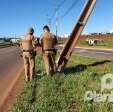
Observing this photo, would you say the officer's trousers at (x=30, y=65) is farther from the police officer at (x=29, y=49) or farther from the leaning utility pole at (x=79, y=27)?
the leaning utility pole at (x=79, y=27)

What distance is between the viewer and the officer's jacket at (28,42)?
13.7 meters

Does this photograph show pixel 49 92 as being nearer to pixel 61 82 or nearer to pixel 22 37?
pixel 61 82

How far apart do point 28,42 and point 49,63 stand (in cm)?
121

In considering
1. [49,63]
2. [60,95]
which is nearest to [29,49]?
[49,63]

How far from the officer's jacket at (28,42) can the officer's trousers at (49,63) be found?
682mm

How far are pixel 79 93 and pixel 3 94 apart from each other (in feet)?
8.63

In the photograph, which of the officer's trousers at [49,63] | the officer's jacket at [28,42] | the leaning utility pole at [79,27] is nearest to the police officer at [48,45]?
the officer's trousers at [49,63]

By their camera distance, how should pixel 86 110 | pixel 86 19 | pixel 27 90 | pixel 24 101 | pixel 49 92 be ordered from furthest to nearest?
pixel 86 19 → pixel 27 90 → pixel 49 92 → pixel 24 101 → pixel 86 110

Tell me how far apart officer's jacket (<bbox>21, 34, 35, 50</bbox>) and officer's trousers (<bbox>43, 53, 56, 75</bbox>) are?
682 mm

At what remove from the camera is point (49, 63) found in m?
14.4

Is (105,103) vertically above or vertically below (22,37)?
below

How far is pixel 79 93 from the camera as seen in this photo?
1003 cm

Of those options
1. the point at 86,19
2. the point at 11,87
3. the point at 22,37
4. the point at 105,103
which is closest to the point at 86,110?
the point at 105,103

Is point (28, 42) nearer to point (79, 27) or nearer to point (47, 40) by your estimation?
point (47, 40)
